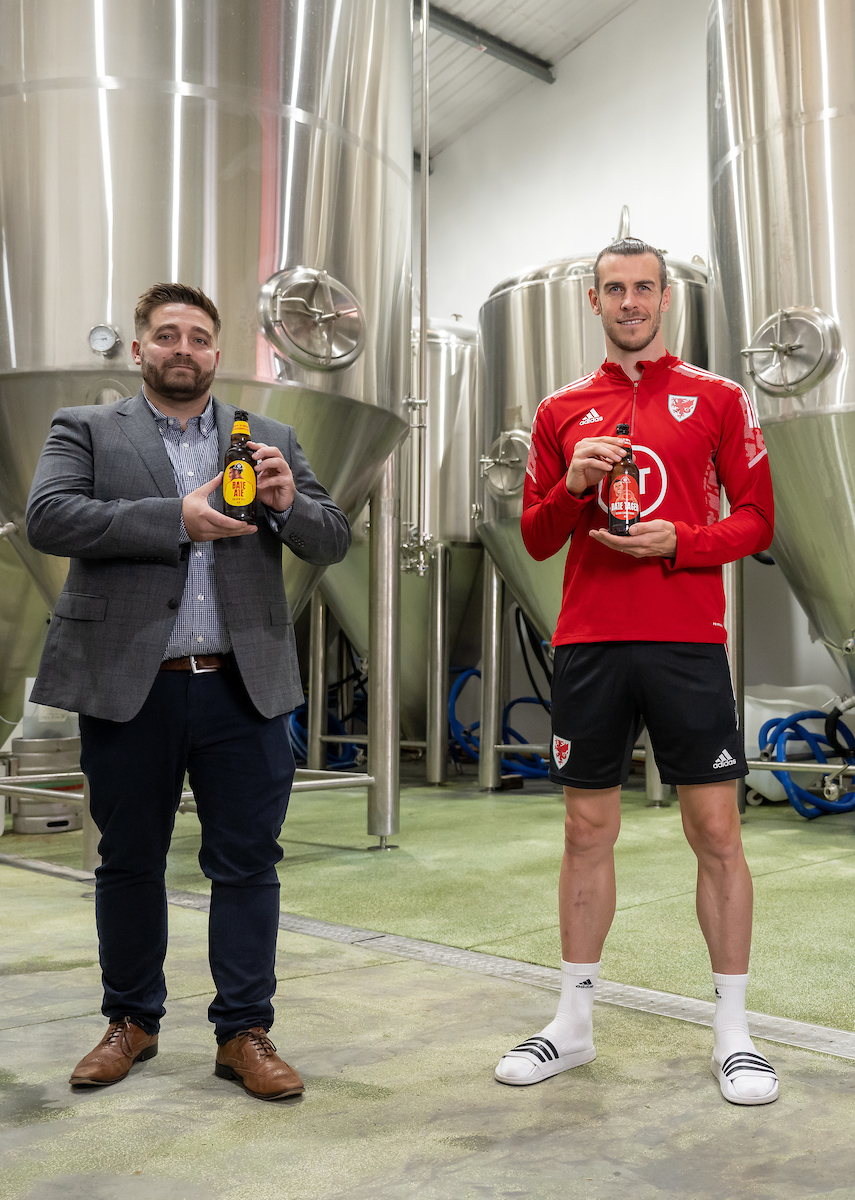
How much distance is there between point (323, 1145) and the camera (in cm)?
161

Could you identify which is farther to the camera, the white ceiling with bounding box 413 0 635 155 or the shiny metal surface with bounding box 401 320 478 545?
the white ceiling with bounding box 413 0 635 155

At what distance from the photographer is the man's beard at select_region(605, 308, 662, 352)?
197 centimetres

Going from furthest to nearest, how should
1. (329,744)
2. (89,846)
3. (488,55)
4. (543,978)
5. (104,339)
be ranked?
(488,55) < (329,744) < (89,846) < (104,339) < (543,978)

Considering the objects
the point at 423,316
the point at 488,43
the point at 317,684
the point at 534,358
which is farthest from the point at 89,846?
the point at 488,43

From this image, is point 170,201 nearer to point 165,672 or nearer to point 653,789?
point 165,672

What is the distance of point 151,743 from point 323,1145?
2.26ft

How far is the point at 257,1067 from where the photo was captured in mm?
1806

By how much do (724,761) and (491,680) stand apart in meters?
4.48

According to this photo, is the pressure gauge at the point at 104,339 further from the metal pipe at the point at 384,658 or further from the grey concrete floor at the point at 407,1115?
the grey concrete floor at the point at 407,1115

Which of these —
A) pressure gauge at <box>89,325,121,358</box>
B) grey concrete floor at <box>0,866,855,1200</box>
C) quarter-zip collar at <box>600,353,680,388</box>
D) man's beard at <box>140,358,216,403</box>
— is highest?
pressure gauge at <box>89,325,121,358</box>

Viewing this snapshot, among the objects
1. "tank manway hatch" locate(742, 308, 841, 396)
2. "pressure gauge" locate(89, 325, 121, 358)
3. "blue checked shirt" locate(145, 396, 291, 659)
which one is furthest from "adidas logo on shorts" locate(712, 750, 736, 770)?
"tank manway hatch" locate(742, 308, 841, 396)

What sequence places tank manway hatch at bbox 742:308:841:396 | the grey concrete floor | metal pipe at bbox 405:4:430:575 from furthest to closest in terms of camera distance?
metal pipe at bbox 405:4:430:575, tank manway hatch at bbox 742:308:841:396, the grey concrete floor

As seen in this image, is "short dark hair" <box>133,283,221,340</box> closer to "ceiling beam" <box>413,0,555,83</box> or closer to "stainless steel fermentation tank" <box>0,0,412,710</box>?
"stainless steel fermentation tank" <box>0,0,412,710</box>

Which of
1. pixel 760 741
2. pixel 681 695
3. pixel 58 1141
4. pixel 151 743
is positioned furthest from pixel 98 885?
pixel 760 741
